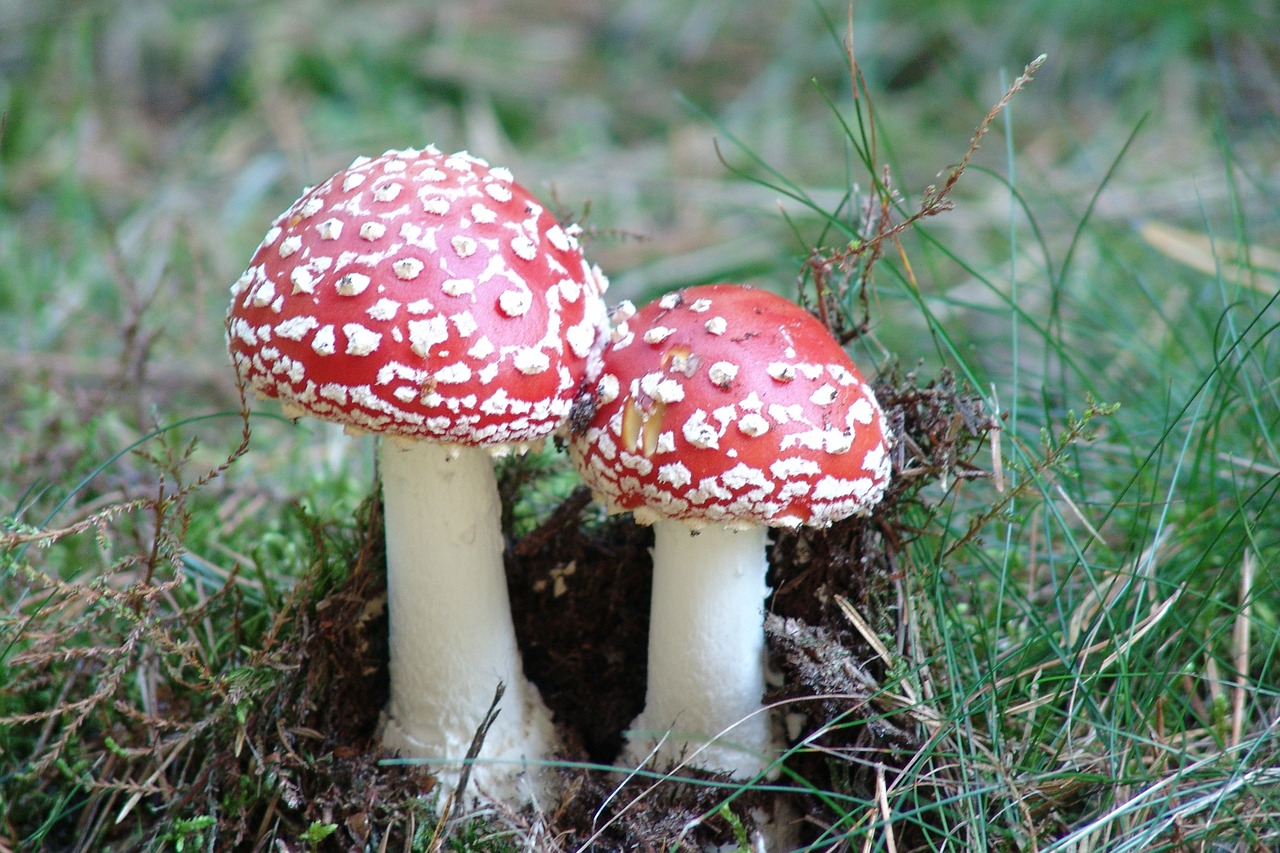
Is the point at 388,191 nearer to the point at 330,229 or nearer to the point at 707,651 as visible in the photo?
the point at 330,229

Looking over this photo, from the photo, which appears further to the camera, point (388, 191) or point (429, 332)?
point (388, 191)

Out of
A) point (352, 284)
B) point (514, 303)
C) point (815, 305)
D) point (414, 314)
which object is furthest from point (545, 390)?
point (815, 305)

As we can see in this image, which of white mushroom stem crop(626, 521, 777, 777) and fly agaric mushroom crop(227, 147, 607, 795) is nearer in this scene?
fly agaric mushroom crop(227, 147, 607, 795)

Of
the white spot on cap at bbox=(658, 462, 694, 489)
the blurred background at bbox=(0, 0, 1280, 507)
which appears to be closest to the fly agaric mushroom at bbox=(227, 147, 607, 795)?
the white spot on cap at bbox=(658, 462, 694, 489)

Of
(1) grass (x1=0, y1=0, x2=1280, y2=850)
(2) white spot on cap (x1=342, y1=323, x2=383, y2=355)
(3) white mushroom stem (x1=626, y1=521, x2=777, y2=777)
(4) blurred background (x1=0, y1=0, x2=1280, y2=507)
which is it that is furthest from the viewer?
(4) blurred background (x1=0, y1=0, x2=1280, y2=507)

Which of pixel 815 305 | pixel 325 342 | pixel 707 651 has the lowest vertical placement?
pixel 707 651

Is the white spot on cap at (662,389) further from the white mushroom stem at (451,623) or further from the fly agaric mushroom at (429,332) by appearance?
the white mushroom stem at (451,623)

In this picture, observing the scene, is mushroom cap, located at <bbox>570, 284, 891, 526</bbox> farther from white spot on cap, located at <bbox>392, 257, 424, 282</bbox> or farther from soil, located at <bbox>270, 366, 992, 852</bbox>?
white spot on cap, located at <bbox>392, 257, 424, 282</bbox>

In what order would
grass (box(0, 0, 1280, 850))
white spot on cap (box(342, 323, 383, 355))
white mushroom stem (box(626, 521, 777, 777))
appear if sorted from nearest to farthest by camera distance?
white spot on cap (box(342, 323, 383, 355))
grass (box(0, 0, 1280, 850))
white mushroom stem (box(626, 521, 777, 777))
